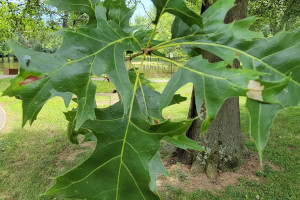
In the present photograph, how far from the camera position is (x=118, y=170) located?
34.1 inches

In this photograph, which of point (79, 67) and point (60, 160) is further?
point (60, 160)

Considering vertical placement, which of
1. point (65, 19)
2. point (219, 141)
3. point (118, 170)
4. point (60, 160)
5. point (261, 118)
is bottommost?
point (60, 160)

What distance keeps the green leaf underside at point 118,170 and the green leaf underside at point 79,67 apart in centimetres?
13

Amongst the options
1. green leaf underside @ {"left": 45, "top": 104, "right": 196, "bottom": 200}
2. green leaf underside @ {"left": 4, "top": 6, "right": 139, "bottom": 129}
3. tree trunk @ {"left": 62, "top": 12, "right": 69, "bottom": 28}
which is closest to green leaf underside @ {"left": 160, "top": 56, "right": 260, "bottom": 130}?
green leaf underside @ {"left": 45, "top": 104, "right": 196, "bottom": 200}

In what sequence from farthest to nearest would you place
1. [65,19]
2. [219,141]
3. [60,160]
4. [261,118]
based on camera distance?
1. [65,19]
2. [60,160]
3. [219,141]
4. [261,118]

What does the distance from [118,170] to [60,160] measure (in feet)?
14.9

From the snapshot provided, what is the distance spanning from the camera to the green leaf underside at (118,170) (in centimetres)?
86

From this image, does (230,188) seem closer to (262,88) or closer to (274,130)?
(274,130)

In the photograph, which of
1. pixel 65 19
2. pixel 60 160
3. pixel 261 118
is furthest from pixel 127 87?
pixel 65 19

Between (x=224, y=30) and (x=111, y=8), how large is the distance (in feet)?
1.52

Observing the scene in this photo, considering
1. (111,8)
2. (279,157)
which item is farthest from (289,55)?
(279,157)

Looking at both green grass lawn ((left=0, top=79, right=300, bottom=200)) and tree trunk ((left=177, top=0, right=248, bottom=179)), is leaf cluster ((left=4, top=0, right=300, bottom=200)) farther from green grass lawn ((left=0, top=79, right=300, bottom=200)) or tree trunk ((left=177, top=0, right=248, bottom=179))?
tree trunk ((left=177, top=0, right=248, bottom=179))

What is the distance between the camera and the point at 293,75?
0.91m

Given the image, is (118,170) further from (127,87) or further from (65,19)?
(65,19)
